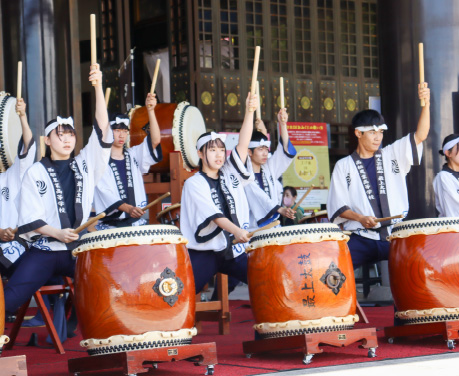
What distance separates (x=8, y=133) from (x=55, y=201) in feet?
5.80

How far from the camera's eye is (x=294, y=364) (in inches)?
123

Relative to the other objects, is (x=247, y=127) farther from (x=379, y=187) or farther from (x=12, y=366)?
(x=12, y=366)

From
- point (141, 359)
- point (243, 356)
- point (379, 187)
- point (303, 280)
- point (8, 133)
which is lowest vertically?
point (243, 356)

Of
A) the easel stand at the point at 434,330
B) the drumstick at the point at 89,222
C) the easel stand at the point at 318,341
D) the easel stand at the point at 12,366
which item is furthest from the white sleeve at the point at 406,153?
the easel stand at the point at 12,366

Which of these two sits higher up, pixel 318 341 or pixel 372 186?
pixel 372 186

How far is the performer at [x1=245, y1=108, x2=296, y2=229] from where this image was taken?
184 inches

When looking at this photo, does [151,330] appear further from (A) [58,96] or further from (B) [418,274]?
(A) [58,96]

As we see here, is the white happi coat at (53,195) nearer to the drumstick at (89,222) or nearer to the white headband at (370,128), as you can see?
the drumstick at (89,222)

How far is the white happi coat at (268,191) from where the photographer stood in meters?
4.65

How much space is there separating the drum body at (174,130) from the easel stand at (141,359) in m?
2.80

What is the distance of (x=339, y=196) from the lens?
13.6ft

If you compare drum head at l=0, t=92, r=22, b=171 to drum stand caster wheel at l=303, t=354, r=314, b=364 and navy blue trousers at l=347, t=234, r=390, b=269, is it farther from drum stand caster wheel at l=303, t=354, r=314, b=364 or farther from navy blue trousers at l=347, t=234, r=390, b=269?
drum stand caster wheel at l=303, t=354, r=314, b=364

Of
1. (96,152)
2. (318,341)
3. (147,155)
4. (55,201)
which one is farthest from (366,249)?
(147,155)

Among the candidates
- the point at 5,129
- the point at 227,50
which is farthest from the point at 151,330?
the point at 227,50
